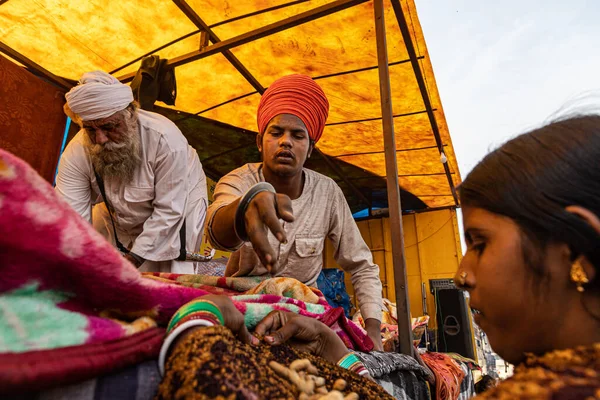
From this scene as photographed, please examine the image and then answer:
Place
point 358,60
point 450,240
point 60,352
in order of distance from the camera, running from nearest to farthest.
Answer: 1. point 60,352
2. point 358,60
3. point 450,240

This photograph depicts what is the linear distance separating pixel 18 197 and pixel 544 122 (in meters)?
1.04

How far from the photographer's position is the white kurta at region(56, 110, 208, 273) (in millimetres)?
2451

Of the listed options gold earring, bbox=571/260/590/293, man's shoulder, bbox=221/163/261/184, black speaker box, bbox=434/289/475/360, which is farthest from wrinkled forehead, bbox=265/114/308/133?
black speaker box, bbox=434/289/475/360

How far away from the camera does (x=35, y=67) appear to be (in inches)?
131

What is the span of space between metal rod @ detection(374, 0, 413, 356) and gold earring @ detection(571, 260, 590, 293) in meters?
1.34

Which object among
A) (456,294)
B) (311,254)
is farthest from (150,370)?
(456,294)

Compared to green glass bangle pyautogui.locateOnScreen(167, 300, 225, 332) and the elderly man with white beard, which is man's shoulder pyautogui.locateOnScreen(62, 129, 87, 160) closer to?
the elderly man with white beard

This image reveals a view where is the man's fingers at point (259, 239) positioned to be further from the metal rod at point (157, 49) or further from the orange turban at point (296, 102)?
the metal rod at point (157, 49)

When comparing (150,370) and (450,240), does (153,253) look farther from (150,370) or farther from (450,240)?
(450,240)

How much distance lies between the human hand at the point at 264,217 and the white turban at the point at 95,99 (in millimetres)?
1688

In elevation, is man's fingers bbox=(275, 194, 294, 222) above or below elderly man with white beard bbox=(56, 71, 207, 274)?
below

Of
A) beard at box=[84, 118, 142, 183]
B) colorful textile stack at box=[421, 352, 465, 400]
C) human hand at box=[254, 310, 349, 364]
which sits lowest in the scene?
colorful textile stack at box=[421, 352, 465, 400]

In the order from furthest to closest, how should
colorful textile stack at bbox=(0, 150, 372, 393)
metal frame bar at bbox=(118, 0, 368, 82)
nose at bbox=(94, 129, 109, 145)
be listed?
1. metal frame bar at bbox=(118, 0, 368, 82)
2. nose at bbox=(94, 129, 109, 145)
3. colorful textile stack at bbox=(0, 150, 372, 393)

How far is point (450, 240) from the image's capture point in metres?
9.03
